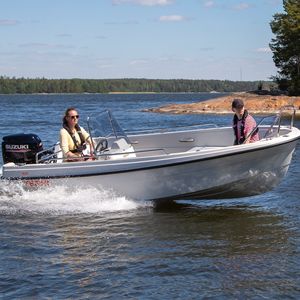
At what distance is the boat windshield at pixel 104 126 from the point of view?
34.9 ft

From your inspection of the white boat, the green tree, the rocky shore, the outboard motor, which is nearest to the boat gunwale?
the white boat

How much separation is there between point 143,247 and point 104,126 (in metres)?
3.30

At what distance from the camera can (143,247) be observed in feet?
26.2

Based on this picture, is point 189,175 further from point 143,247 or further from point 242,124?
point 143,247

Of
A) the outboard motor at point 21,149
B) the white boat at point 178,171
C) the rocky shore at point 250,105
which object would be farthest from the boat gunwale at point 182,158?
the rocky shore at point 250,105

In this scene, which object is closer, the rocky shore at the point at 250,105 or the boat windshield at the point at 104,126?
the boat windshield at the point at 104,126

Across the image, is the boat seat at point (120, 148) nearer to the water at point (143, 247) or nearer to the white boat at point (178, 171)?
the white boat at point (178, 171)

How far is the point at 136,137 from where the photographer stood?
1176 centimetres

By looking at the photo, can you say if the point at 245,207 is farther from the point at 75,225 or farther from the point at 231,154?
the point at 75,225

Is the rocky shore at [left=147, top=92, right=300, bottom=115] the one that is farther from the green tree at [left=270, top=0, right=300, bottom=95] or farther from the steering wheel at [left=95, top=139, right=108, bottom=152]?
the steering wheel at [left=95, top=139, right=108, bottom=152]

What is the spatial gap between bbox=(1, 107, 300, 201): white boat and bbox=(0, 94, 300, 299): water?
0.26 metres

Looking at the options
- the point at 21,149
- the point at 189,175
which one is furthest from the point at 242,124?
the point at 21,149

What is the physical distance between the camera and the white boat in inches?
365

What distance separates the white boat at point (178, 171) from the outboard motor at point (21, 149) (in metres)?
0.07
